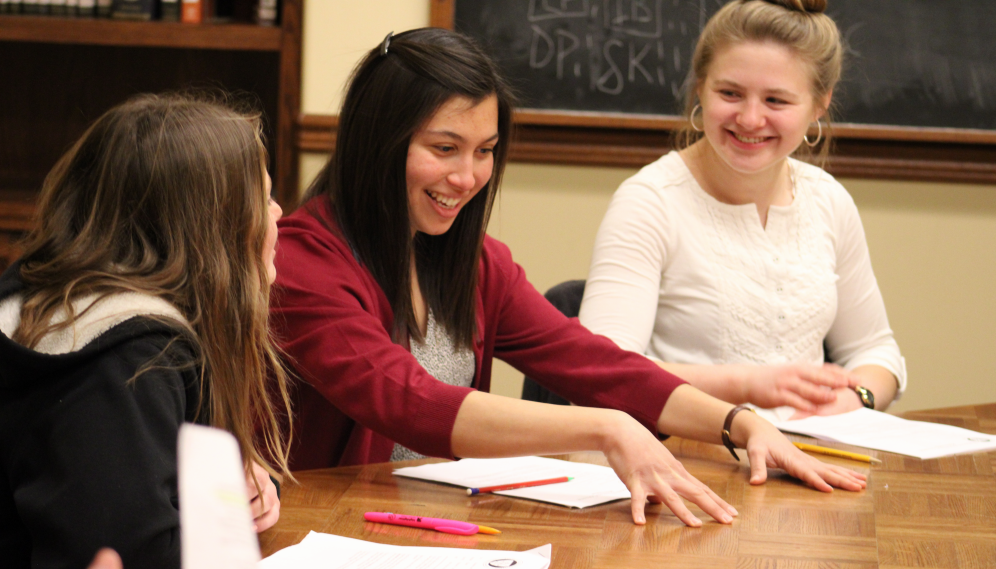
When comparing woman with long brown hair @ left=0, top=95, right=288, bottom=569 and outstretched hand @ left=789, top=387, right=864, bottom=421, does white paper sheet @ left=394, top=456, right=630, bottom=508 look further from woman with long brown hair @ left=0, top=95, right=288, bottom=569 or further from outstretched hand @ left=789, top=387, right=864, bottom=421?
outstretched hand @ left=789, top=387, right=864, bottom=421

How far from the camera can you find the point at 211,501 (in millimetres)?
294

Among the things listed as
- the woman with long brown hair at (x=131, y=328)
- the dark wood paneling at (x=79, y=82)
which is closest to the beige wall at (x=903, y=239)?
the dark wood paneling at (x=79, y=82)

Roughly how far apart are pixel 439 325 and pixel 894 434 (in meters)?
0.71

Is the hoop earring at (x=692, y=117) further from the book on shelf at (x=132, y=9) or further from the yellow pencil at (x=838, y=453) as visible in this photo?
the book on shelf at (x=132, y=9)

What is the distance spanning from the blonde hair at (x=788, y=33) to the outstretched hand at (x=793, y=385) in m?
0.62

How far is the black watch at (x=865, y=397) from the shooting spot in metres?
1.76

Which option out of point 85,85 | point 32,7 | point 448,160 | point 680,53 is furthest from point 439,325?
point 85,85

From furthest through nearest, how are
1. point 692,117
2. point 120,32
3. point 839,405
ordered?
point 120,32 < point 692,117 < point 839,405

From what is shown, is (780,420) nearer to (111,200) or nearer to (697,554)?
(697,554)

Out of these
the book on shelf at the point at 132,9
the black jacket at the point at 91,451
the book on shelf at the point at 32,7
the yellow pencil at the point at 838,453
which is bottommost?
the yellow pencil at the point at 838,453

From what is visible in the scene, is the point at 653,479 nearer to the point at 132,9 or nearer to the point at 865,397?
the point at 865,397

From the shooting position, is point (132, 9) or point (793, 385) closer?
point (793, 385)

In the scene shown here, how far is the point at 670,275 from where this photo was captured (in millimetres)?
1976

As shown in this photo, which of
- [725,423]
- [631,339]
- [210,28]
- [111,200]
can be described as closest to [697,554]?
[725,423]
